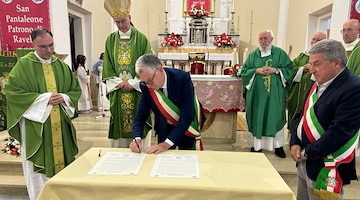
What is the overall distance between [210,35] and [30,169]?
7.53 meters

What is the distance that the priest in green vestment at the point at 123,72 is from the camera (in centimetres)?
298

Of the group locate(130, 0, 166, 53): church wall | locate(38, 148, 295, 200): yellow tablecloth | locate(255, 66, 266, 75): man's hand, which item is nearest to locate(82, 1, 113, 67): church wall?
locate(130, 0, 166, 53): church wall

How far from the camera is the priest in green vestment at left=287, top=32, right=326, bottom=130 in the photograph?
3518mm

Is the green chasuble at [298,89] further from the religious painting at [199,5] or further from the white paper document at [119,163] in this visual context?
the religious painting at [199,5]

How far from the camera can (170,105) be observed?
2045mm

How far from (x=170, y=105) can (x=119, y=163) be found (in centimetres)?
66

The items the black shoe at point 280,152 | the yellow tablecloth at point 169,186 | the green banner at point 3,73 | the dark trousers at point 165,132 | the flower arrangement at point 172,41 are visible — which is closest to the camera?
the yellow tablecloth at point 169,186

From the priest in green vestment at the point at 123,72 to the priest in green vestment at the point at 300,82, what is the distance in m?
2.18

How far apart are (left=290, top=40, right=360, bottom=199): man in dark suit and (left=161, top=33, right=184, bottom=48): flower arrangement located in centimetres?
725

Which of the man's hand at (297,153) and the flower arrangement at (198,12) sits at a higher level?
the flower arrangement at (198,12)

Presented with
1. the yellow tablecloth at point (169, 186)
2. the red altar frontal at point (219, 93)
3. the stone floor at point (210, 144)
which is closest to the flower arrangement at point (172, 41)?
the stone floor at point (210, 144)

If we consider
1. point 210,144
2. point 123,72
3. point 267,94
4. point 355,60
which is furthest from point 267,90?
point 123,72

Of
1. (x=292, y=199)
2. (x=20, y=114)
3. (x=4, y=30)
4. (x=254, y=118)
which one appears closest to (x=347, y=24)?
(x=254, y=118)

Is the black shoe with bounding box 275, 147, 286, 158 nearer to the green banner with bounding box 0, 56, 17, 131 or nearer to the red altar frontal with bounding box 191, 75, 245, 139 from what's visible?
the red altar frontal with bounding box 191, 75, 245, 139
